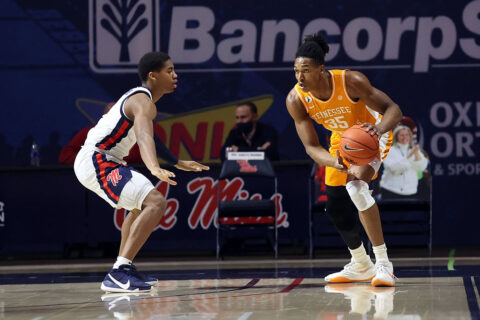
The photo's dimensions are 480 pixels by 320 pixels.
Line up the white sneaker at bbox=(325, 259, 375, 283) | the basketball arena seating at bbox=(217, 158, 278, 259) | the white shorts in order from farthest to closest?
1. the basketball arena seating at bbox=(217, 158, 278, 259)
2. the white sneaker at bbox=(325, 259, 375, 283)
3. the white shorts

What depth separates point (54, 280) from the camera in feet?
22.5

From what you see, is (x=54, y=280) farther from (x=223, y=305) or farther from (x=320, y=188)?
(x=320, y=188)

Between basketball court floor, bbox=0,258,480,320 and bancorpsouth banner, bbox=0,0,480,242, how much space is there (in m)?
3.45

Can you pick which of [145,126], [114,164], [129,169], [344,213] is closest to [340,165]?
[344,213]

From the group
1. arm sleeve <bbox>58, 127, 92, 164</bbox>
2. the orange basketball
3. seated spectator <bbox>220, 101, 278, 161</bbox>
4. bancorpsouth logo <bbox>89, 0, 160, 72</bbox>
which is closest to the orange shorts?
the orange basketball

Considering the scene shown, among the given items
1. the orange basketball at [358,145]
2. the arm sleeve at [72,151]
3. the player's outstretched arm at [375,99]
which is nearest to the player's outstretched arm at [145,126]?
the orange basketball at [358,145]

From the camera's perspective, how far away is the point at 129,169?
5.80 metres

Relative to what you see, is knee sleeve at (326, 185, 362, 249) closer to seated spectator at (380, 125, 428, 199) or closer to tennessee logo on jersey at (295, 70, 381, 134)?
tennessee logo on jersey at (295, 70, 381, 134)

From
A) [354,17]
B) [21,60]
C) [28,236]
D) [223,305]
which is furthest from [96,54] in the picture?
[223,305]

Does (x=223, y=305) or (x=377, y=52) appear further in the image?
(x=377, y=52)

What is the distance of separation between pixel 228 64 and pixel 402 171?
299cm

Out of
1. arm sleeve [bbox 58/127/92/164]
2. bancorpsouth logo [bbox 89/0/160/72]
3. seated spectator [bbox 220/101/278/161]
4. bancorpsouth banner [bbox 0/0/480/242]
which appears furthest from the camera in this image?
bancorpsouth logo [bbox 89/0/160/72]

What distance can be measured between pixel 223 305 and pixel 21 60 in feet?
24.6

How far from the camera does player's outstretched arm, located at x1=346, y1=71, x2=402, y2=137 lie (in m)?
5.55
